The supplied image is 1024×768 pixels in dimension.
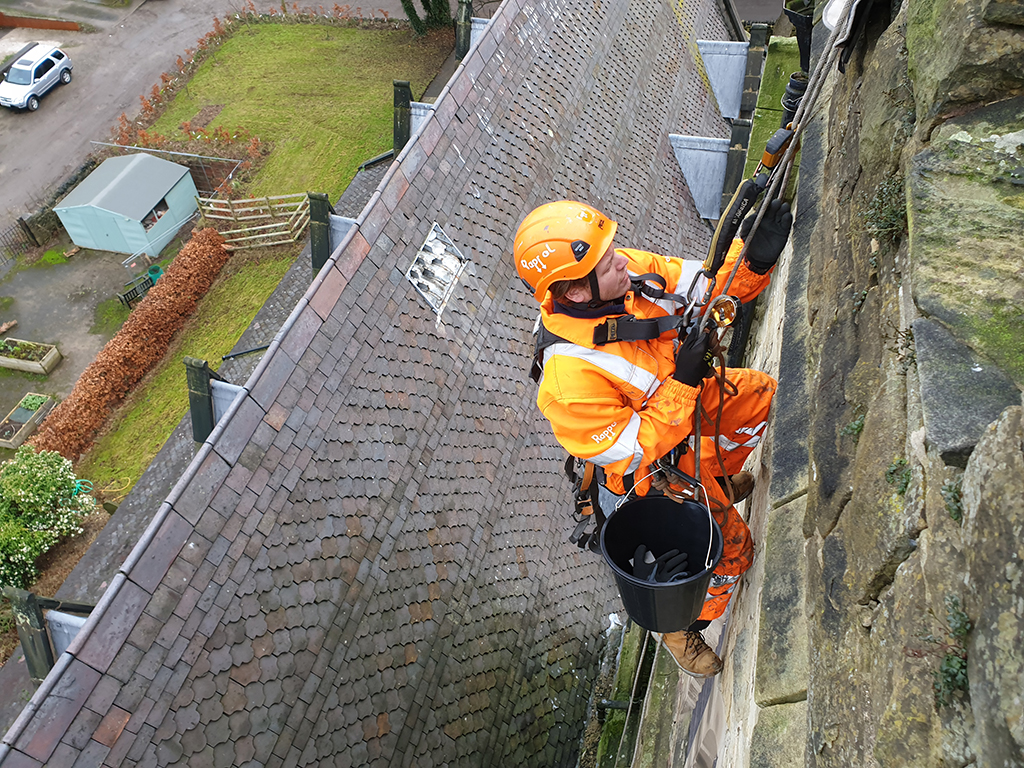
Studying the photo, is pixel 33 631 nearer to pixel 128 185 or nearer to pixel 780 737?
pixel 780 737

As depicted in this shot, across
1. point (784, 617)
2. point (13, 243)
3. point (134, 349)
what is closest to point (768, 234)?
point (784, 617)

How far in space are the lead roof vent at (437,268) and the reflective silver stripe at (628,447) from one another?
321 cm

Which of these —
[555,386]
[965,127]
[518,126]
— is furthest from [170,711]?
[518,126]

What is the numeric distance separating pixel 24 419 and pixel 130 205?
6.50 m

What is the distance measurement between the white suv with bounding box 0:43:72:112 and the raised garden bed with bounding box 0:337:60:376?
36.5ft

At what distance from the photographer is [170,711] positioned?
4.13 meters

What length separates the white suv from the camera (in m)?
24.2

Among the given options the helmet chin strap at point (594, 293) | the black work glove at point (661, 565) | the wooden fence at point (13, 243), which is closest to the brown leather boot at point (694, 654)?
the black work glove at point (661, 565)

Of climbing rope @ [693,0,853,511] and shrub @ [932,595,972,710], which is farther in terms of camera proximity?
climbing rope @ [693,0,853,511]

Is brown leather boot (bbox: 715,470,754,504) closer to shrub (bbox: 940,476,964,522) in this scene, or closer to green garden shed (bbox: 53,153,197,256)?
shrub (bbox: 940,476,964,522)

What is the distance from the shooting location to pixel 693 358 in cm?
362

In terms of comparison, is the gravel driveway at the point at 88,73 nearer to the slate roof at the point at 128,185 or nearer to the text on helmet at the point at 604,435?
the slate roof at the point at 128,185

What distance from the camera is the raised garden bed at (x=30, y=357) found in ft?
58.3

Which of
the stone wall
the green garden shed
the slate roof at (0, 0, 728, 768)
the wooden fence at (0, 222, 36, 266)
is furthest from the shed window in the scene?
the stone wall
